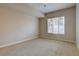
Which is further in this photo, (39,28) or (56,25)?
(39,28)

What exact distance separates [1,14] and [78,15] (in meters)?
3.23

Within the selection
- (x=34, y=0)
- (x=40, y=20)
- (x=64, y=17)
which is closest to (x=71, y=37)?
(x=64, y=17)

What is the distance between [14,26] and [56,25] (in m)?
2.77

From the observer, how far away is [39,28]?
6492 millimetres

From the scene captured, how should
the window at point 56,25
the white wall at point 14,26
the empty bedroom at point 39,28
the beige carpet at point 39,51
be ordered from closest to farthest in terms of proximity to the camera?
the beige carpet at point 39,51
the empty bedroom at point 39,28
the white wall at point 14,26
the window at point 56,25

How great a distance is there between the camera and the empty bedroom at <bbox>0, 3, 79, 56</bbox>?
11.2 ft

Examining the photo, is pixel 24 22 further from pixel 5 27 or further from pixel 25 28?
pixel 5 27

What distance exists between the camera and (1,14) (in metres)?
3.61

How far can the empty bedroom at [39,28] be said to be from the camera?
342 cm

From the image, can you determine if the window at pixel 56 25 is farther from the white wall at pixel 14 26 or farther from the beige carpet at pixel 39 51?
the beige carpet at pixel 39 51

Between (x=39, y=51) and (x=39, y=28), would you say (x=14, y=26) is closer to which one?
(x=39, y=51)

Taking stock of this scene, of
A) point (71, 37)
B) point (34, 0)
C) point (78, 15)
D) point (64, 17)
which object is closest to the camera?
point (34, 0)

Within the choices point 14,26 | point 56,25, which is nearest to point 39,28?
point 56,25

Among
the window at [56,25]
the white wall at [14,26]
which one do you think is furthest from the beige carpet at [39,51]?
the window at [56,25]
